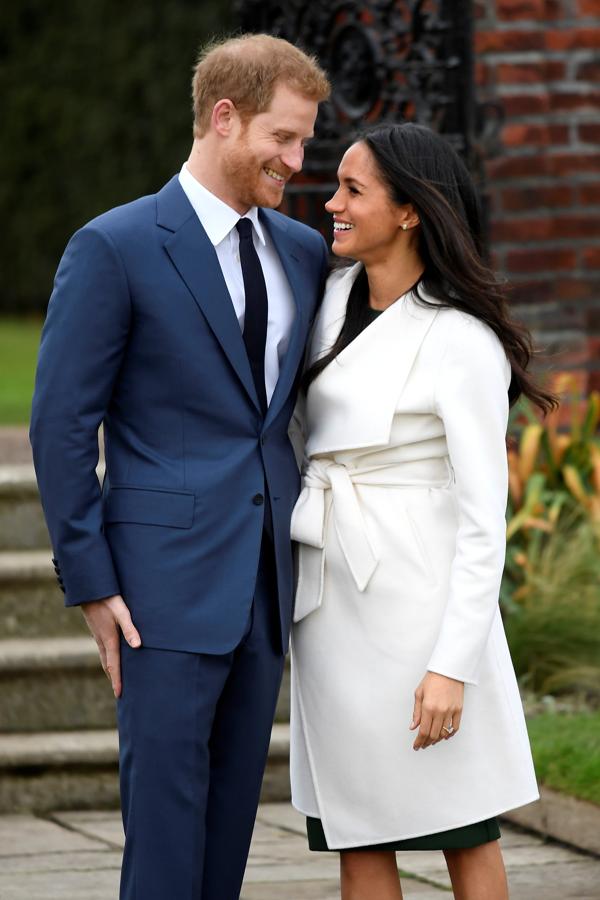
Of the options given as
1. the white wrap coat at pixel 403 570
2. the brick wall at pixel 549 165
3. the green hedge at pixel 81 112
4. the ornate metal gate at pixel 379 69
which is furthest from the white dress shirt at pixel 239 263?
the green hedge at pixel 81 112

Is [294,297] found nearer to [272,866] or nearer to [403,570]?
[403,570]

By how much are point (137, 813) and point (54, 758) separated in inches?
73.5

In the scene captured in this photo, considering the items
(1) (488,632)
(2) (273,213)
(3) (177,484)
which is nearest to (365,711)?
(1) (488,632)

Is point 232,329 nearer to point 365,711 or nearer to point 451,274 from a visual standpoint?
point 451,274

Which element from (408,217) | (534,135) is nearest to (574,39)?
(534,135)

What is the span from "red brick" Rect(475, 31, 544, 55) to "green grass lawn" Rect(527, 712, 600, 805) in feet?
8.07

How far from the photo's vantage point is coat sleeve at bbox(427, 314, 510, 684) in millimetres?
3021

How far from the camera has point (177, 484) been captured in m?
3.05

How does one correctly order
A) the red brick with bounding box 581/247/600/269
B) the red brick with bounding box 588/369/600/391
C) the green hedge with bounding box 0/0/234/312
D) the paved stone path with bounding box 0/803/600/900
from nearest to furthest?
the paved stone path with bounding box 0/803/600/900
the red brick with bounding box 581/247/600/269
the red brick with bounding box 588/369/600/391
the green hedge with bounding box 0/0/234/312

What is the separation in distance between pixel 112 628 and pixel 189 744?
0.83 feet

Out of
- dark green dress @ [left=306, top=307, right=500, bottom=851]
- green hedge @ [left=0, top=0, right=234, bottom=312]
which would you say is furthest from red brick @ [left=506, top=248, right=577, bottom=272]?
green hedge @ [left=0, top=0, right=234, bottom=312]

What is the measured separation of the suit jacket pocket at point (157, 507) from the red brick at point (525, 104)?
3387 millimetres

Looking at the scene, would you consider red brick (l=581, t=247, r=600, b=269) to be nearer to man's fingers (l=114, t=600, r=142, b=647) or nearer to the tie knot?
the tie knot

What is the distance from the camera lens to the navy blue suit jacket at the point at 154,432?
9.84ft
